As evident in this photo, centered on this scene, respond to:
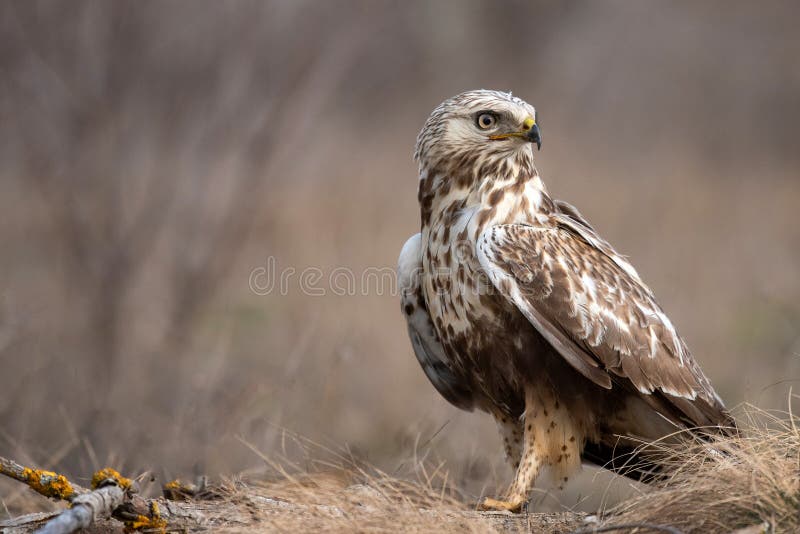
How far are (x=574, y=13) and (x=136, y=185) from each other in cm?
982

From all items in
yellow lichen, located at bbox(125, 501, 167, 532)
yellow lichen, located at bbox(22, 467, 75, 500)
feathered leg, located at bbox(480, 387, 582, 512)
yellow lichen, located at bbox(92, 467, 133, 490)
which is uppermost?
feathered leg, located at bbox(480, 387, 582, 512)

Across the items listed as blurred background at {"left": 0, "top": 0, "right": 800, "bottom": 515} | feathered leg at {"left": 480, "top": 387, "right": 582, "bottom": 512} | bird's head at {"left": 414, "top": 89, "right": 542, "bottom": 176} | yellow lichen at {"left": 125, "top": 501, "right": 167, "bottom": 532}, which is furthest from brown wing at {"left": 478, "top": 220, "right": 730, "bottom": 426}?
yellow lichen at {"left": 125, "top": 501, "right": 167, "bottom": 532}

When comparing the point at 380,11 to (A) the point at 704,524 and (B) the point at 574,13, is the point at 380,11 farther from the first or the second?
(B) the point at 574,13

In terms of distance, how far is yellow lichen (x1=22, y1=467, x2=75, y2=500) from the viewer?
11.2ft

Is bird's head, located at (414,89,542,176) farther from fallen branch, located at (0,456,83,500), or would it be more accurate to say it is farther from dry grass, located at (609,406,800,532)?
fallen branch, located at (0,456,83,500)

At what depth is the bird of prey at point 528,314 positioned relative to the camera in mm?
4348

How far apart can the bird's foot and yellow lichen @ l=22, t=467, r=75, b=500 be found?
164 cm

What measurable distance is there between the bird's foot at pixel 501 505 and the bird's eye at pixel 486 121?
1.60 meters

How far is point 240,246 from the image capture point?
7809 millimetres

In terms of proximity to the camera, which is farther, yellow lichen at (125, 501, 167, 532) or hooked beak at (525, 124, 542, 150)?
hooked beak at (525, 124, 542, 150)

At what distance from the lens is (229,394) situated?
690 cm

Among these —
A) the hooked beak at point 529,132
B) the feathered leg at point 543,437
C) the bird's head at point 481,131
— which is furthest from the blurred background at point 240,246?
the hooked beak at point 529,132

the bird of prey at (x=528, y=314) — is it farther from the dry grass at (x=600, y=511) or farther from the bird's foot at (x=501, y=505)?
the dry grass at (x=600, y=511)

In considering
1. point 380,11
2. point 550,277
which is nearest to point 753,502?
point 550,277
